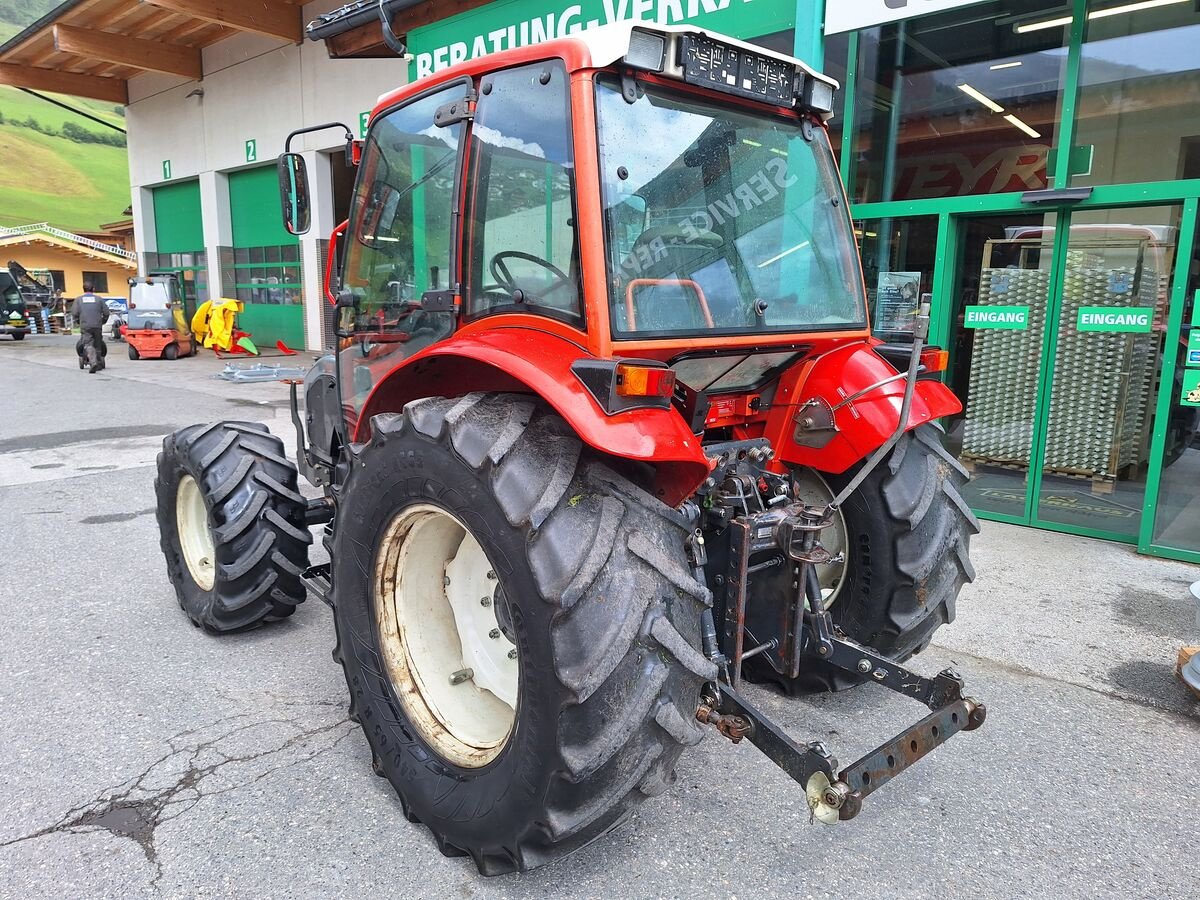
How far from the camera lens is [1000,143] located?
19.2 feet

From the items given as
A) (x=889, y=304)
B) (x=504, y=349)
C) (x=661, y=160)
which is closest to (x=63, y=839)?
(x=504, y=349)

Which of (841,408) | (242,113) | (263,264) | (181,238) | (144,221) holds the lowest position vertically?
(841,408)

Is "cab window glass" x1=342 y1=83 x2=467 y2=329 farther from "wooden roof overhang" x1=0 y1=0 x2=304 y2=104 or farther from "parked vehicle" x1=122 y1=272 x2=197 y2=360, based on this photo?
"parked vehicle" x1=122 y1=272 x2=197 y2=360

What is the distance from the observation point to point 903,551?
287 centimetres

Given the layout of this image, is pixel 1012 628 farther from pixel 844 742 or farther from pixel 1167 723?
pixel 844 742

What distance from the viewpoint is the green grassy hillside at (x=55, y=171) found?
66319mm

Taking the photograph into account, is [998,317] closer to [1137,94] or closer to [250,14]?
[1137,94]

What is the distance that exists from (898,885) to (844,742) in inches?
30.0

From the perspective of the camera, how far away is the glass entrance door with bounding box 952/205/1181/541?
17.9 ft

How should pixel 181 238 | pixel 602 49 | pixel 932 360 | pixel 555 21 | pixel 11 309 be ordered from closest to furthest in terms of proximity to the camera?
pixel 602 49, pixel 932 360, pixel 555 21, pixel 181 238, pixel 11 309

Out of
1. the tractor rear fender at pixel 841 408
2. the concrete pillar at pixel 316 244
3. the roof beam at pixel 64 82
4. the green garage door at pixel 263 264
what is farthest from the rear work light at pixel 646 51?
the roof beam at pixel 64 82

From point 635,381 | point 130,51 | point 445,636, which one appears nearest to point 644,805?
point 445,636

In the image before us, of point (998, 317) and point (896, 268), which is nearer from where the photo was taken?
point (998, 317)

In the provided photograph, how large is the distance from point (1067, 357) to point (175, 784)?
5917 millimetres
